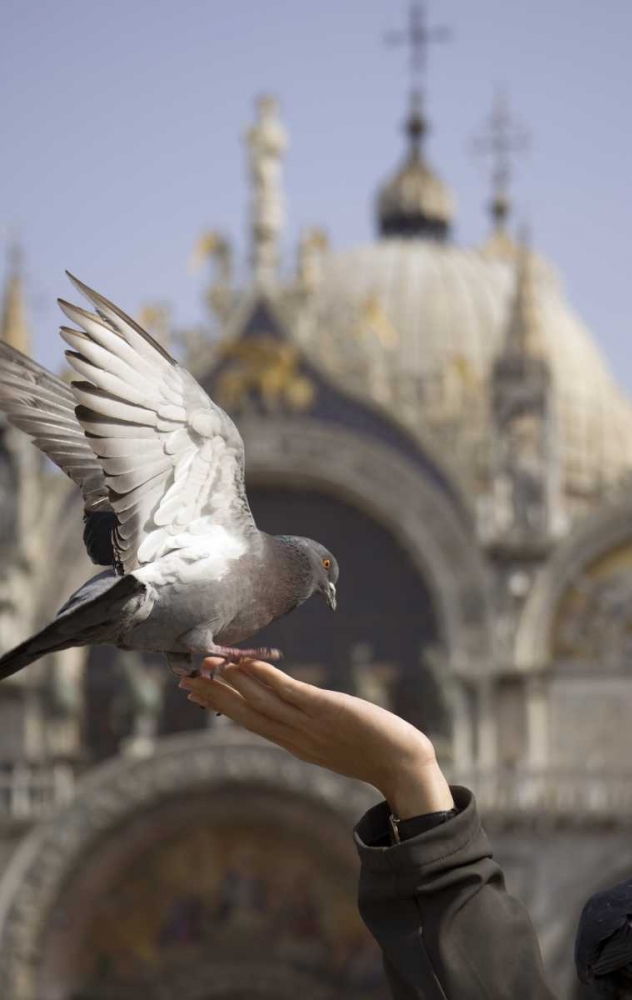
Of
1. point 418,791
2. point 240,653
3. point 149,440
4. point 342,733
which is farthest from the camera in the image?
point 149,440

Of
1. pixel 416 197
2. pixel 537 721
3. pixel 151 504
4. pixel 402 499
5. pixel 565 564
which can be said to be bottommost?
pixel 537 721

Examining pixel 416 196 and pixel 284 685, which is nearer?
Answer: pixel 284 685

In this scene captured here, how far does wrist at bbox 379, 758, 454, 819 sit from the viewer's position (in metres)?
3.60

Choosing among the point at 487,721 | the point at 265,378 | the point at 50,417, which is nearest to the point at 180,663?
the point at 50,417

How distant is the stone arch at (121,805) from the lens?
96.0 ft

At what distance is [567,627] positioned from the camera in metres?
30.6

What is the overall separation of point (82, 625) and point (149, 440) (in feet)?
2.29

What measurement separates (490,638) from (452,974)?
89.5ft

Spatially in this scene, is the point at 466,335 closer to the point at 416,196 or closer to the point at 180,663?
the point at 416,196

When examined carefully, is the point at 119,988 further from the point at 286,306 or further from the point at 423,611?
the point at 286,306

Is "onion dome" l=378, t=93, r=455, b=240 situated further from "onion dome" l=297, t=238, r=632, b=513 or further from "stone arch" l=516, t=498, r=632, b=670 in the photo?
"stone arch" l=516, t=498, r=632, b=670

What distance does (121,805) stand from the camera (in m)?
29.3

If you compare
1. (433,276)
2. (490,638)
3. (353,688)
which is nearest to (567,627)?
(490,638)

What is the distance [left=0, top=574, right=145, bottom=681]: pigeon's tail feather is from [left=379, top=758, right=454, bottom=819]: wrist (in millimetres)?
1235
